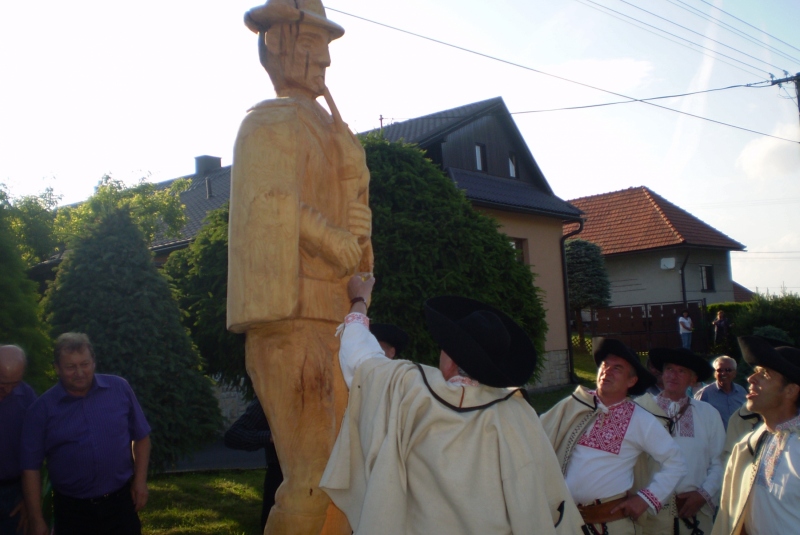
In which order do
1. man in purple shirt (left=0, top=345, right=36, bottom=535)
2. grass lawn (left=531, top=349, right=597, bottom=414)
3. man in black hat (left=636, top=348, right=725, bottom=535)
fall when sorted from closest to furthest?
man in purple shirt (left=0, top=345, right=36, bottom=535) → man in black hat (left=636, top=348, right=725, bottom=535) → grass lawn (left=531, top=349, right=597, bottom=414)

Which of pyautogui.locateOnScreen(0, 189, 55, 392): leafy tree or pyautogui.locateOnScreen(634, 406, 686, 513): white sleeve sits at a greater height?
pyautogui.locateOnScreen(0, 189, 55, 392): leafy tree

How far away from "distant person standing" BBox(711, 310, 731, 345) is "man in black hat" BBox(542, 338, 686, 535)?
19367 mm

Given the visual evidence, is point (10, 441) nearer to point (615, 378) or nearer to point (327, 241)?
point (327, 241)

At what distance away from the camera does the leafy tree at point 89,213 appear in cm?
1689

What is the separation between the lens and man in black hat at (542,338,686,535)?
3.71 meters

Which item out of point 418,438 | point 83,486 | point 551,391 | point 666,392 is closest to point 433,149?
point 551,391

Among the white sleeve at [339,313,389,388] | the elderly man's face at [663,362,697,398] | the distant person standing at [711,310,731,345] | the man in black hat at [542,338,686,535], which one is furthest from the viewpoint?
the distant person standing at [711,310,731,345]

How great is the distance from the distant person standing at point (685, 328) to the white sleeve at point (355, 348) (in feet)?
68.4

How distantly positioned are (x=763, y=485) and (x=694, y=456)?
1.13 m

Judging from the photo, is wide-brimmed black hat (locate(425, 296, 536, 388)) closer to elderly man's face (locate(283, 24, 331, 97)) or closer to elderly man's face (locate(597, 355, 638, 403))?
elderly man's face (locate(597, 355, 638, 403))

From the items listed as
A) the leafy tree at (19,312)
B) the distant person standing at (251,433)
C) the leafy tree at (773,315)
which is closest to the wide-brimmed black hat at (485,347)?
the distant person standing at (251,433)

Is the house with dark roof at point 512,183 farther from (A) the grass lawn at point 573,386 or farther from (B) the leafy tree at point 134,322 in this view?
(B) the leafy tree at point 134,322

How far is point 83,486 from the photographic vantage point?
4254mm

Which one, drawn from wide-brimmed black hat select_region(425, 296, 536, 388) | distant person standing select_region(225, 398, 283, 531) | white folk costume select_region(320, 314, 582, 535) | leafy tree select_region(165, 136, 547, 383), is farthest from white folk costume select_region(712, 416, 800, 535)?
leafy tree select_region(165, 136, 547, 383)
